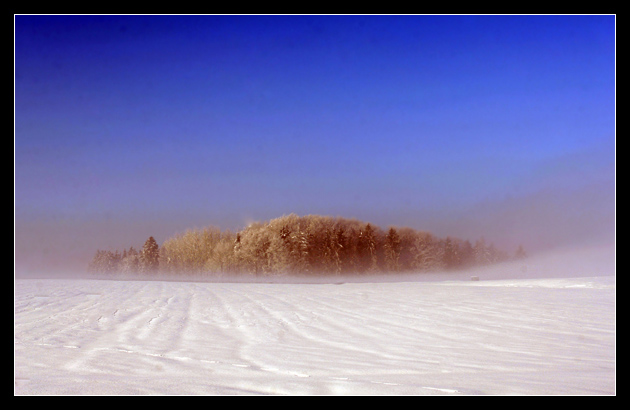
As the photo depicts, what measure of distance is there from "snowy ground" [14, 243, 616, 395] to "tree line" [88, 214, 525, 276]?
78.5 ft

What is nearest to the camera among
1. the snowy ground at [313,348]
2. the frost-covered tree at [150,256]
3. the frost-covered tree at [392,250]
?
the snowy ground at [313,348]

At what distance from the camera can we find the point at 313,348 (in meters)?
5.29

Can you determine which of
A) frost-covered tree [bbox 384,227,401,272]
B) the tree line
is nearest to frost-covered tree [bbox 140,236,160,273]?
the tree line

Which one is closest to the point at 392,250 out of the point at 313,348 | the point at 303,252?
the point at 303,252

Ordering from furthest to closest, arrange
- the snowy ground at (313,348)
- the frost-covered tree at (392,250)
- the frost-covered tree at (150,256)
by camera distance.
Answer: the frost-covered tree at (392,250) < the frost-covered tree at (150,256) < the snowy ground at (313,348)

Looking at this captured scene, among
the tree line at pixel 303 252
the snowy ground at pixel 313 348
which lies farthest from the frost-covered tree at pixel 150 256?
the snowy ground at pixel 313 348

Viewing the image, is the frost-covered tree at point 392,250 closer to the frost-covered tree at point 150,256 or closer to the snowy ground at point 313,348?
the frost-covered tree at point 150,256

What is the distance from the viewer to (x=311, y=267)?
3356 centimetres

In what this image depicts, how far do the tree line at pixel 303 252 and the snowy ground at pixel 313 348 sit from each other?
78.5 ft

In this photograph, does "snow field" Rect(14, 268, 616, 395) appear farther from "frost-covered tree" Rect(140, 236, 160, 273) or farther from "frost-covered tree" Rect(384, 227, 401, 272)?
"frost-covered tree" Rect(140, 236, 160, 273)

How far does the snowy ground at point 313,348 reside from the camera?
348 centimetres

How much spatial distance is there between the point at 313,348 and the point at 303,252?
28783 mm
